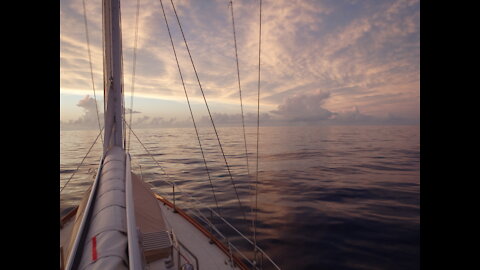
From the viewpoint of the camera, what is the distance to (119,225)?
265cm

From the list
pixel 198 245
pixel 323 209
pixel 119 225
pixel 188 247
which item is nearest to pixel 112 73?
pixel 119 225

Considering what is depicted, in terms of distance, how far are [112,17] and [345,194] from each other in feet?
48.5

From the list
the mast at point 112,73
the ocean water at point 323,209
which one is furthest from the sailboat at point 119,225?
the ocean water at point 323,209

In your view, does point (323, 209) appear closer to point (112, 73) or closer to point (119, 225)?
point (112, 73)

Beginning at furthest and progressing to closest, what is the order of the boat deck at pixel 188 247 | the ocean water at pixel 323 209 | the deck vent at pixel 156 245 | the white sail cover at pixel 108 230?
the ocean water at pixel 323 209 < the boat deck at pixel 188 247 < the deck vent at pixel 156 245 < the white sail cover at pixel 108 230

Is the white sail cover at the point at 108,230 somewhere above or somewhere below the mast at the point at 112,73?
below

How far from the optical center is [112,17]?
5.22 metres

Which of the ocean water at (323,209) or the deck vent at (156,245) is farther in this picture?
the ocean water at (323,209)

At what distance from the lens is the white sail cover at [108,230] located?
2217 mm

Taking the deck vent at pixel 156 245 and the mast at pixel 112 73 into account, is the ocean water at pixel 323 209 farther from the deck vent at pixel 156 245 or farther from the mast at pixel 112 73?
the deck vent at pixel 156 245

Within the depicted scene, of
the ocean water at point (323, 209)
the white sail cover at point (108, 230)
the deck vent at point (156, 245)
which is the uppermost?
the white sail cover at point (108, 230)

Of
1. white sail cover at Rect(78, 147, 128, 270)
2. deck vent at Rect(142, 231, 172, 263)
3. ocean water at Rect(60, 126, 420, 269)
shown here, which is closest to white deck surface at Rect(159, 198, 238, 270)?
deck vent at Rect(142, 231, 172, 263)
